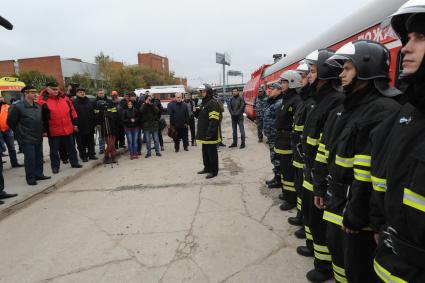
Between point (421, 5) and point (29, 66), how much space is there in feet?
225

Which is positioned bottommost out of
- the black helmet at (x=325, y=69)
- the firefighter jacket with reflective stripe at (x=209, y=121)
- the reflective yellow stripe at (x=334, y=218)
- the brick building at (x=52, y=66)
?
the reflective yellow stripe at (x=334, y=218)

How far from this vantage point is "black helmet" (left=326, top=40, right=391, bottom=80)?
6.98 ft

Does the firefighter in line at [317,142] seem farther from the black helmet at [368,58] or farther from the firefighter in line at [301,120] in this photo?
the black helmet at [368,58]

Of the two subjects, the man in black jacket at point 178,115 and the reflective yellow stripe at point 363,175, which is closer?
the reflective yellow stripe at point 363,175

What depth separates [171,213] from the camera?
187 inches

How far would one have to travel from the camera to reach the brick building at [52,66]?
54094 mm

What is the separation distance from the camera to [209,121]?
6.54 m

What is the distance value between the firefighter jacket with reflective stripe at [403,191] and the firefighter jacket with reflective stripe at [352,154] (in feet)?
0.77

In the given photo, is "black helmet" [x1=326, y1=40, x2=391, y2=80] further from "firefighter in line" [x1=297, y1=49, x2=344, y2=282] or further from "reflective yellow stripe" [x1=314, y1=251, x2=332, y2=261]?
"reflective yellow stripe" [x1=314, y1=251, x2=332, y2=261]

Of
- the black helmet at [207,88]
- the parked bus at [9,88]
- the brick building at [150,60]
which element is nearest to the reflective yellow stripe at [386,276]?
the black helmet at [207,88]

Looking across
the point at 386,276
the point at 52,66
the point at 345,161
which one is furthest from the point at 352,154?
the point at 52,66

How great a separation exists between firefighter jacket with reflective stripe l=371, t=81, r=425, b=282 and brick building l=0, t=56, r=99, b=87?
54562mm

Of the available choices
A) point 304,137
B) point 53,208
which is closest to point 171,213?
point 53,208

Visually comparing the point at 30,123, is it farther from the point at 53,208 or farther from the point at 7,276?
the point at 7,276
